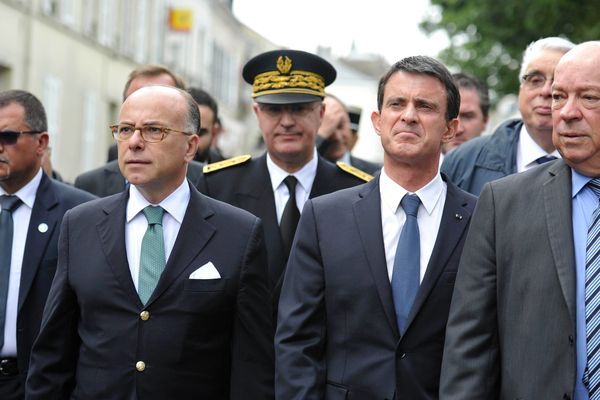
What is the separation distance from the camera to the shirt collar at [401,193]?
17.7 ft

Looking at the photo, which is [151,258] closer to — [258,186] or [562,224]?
[258,186]

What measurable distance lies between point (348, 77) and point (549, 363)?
279ft

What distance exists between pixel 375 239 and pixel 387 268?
0.15m

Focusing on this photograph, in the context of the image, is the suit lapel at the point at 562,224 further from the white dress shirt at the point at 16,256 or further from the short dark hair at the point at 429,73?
the white dress shirt at the point at 16,256

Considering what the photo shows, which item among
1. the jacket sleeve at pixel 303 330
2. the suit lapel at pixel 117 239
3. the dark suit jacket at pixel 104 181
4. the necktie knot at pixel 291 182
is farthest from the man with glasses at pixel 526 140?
the suit lapel at pixel 117 239

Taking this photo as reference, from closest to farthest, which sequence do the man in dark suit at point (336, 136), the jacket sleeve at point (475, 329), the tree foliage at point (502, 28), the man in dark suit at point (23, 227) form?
the jacket sleeve at point (475, 329)
the man in dark suit at point (23, 227)
the man in dark suit at point (336, 136)
the tree foliage at point (502, 28)

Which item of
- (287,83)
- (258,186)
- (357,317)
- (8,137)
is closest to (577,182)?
(357,317)

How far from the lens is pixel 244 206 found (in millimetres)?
7027

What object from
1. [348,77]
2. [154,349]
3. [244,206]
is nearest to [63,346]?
[154,349]

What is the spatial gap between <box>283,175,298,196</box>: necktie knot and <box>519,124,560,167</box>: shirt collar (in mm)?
1374

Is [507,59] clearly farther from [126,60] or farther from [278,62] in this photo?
[278,62]

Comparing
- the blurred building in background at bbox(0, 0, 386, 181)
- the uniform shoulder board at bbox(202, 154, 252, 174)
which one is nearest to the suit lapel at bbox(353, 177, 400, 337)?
the uniform shoulder board at bbox(202, 154, 252, 174)

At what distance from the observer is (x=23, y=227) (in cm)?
669

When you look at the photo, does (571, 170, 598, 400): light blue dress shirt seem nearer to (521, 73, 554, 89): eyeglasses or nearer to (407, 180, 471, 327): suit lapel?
(407, 180, 471, 327): suit lapel
